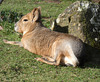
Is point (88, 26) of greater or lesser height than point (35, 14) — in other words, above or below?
below

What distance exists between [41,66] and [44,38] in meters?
0.93

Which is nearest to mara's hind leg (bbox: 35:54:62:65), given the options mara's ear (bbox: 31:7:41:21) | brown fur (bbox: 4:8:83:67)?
brown fur (bbox: 4:8:83:67)

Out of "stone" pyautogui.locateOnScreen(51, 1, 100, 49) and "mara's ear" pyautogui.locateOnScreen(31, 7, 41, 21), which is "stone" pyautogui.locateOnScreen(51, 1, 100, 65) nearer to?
"stone" pyautogui.locateOnScreen(51, 1, 100, 49)

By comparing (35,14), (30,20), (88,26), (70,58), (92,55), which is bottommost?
(92,55)

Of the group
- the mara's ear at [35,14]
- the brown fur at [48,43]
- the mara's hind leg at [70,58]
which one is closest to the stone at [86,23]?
the brown fur at [48,43]

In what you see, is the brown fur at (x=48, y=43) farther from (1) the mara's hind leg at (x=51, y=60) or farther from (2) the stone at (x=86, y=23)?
(2) the stone at (x=86, y=23)

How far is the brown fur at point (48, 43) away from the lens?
464cm

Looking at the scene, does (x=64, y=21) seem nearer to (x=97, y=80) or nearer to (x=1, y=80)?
(x=97, y=80)

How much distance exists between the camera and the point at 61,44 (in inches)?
188

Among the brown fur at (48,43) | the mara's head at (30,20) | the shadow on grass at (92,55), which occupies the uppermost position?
the mara's head at (30,20)

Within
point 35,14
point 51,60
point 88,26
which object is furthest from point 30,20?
point 88,26

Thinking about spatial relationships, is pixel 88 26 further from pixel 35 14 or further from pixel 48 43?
pixel 35 14

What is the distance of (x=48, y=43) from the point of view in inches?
205

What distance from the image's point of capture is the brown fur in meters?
4.64
